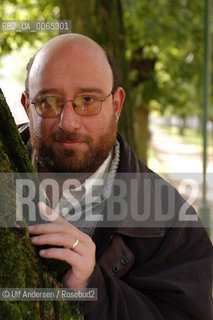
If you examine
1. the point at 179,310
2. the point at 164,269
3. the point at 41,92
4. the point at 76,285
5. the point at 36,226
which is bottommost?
the point at 179,310

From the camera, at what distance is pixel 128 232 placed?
2160mm

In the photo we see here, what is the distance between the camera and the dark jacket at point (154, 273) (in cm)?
189

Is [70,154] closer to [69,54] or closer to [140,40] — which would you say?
[69,54]

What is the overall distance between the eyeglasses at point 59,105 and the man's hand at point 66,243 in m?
0.64

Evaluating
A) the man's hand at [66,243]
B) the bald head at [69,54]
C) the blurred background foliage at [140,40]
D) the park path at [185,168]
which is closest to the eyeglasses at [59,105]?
the bald head at [69,54]

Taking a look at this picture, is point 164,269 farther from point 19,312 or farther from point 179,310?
point 19,312

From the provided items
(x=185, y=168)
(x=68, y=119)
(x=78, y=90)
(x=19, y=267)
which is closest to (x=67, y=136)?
(x=68, y=119)

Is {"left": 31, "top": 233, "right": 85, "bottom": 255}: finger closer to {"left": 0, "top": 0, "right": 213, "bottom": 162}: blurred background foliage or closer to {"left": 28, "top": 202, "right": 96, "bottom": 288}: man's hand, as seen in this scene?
{"left": 28, "top": 202, "right": 96, "bottom": 288}: man's hand

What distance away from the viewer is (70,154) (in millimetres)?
2244

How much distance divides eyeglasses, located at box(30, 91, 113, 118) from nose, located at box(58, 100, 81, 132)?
0.05 feet

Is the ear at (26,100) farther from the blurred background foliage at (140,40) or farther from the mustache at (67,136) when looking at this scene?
the blurred background foliage at (140,40)

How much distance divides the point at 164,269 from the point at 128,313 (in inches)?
9.9

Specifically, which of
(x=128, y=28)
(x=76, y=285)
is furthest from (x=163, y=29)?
(x=76, y=285)

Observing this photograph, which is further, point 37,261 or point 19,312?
point 37,261
